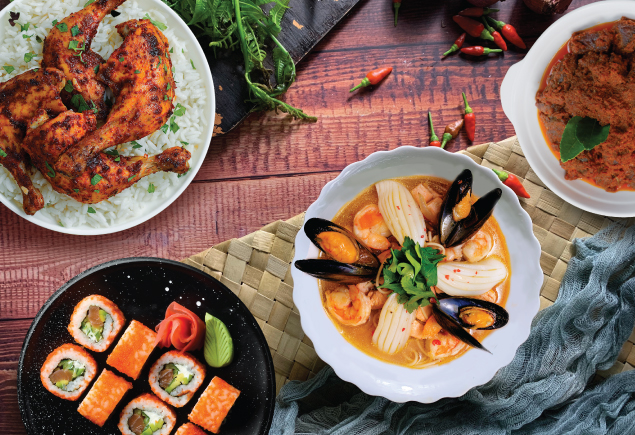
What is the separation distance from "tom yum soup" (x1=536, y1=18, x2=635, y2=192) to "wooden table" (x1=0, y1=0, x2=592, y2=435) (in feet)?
0.80

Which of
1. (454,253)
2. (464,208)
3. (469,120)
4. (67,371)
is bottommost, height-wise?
(67,371)

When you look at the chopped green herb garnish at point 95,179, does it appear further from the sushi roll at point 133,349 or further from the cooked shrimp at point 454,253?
the cooked shrimp at point 454,253

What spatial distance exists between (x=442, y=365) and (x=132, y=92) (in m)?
1.81

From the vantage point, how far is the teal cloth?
89.8 inches

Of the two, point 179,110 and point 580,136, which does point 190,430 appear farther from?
point 580,136

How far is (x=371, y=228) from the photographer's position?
2.18 metres

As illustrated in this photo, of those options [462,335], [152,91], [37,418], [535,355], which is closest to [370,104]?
[152,91]

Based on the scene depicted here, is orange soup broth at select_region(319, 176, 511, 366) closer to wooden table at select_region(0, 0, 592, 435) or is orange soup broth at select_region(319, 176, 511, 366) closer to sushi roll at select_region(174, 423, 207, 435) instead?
wooden table at select_region(0, 0, 592, 435)

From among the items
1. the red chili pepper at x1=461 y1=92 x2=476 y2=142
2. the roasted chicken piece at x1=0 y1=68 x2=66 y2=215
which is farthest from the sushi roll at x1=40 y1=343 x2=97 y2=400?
the red chili pepper at x1=461 y1=92 x2=476 y2=142

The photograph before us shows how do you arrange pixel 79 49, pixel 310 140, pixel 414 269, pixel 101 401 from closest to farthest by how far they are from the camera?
pixel 414 269
pixel 79 49
pixel 101 401
pixel 310 140

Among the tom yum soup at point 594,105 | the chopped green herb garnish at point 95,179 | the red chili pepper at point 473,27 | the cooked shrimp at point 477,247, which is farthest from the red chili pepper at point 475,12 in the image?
the chopped green herb garnish at point 95,179

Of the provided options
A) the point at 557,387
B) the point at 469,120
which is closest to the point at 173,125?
the point at 469,120

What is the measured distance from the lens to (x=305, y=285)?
213cm

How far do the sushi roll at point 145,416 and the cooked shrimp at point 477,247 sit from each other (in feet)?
5.28
